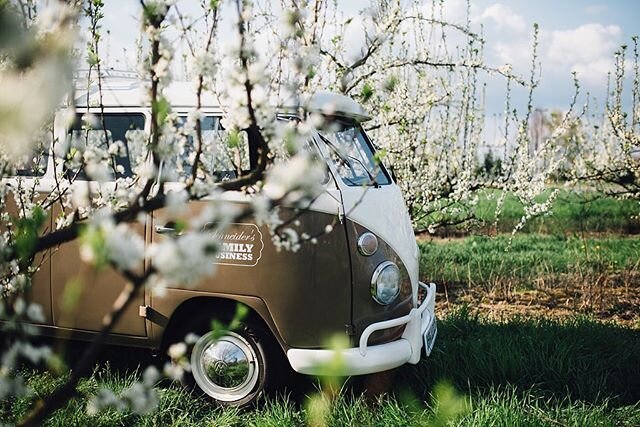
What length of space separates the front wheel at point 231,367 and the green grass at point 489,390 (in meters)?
0.09

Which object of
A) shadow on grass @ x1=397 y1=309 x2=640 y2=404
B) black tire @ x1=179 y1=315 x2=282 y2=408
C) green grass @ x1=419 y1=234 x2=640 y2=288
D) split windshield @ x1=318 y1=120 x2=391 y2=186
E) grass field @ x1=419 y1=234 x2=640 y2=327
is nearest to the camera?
black tire @ x1=179 y1=315 x2=282 y2=408

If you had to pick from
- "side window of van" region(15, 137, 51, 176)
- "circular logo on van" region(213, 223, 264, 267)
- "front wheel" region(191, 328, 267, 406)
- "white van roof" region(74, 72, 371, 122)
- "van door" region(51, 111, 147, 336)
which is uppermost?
"white van roof" region(74, 72, 371, 122)

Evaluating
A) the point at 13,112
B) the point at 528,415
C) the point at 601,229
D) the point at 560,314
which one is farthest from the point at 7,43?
the point at 601,229

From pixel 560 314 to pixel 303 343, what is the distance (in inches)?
129

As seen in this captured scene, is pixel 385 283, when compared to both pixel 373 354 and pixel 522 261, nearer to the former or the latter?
pixel 373 354

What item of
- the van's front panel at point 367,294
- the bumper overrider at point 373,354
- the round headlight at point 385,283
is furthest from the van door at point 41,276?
the round headlight at point 385,283

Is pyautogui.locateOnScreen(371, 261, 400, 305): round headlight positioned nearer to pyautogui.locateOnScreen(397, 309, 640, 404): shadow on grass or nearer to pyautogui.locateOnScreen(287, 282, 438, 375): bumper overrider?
pyautogui.locateOnScreen(287, 282, 438, 375): bumper overrider

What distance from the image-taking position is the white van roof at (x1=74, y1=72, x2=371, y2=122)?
12.1ft

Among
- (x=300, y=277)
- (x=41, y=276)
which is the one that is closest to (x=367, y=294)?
(x=300, y=277)

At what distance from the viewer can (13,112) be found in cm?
87

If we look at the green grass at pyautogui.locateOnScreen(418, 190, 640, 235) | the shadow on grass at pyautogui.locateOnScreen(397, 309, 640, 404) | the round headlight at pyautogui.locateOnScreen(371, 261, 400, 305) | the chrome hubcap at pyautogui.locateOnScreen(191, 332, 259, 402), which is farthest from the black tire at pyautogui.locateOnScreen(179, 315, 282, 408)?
the green grass at pyautogui.locateOnScreen(418, 190, 640, 235)

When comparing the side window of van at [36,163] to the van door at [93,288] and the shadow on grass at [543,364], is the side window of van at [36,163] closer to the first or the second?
the van door at [93,288]

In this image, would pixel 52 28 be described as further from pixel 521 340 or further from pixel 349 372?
pixel 521 340

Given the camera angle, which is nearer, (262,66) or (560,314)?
(262,66)
